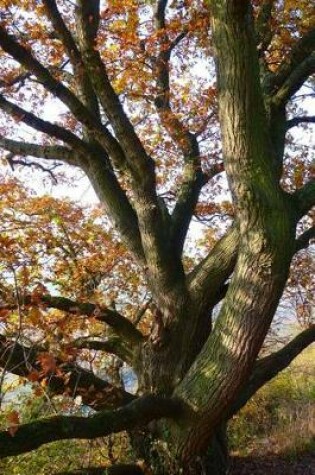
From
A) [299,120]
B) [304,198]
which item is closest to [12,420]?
[304,198]

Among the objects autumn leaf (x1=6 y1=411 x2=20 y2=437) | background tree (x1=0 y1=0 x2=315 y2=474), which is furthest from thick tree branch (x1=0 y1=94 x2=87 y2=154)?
autumn leaf (x1=6 y1=411 x2=20 y2=437)

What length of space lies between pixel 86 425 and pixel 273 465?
365 centimetres

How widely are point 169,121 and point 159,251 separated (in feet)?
8.59

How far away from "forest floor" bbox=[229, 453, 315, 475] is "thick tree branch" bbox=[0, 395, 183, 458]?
6.25 feet

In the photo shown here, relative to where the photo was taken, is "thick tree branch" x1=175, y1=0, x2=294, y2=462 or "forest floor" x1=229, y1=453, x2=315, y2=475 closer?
"thick tree branch" x1=175, y1=0, x2=294, y2=462

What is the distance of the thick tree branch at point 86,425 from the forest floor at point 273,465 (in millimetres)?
1906

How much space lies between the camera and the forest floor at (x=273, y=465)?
21.1ft

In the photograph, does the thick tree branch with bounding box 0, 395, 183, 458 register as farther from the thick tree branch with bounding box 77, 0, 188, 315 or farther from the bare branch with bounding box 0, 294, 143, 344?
the thick tree branch with bounding box 77, 0, 188, 315

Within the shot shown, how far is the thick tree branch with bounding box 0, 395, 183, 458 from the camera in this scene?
3838 mm

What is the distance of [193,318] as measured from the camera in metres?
6.34

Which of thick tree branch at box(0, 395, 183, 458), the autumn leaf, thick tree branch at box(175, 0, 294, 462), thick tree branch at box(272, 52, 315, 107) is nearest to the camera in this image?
the autumn leaf

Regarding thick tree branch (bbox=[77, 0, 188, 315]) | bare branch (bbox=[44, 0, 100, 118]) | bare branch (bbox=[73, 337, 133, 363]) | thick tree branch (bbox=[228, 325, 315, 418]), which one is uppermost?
bare branch (bbox=[44, 0, 100, 118])

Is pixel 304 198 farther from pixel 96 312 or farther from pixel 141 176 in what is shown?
pixel 96 312

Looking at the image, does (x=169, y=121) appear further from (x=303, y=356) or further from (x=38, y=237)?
(x=303, y=356)
